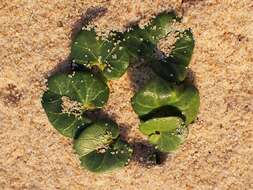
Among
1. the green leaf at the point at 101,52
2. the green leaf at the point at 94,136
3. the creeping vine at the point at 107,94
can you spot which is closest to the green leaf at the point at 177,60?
the creeping vine at the point at 107,94

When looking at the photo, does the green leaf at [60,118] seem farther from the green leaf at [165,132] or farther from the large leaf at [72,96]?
the green leaf at [165,132]

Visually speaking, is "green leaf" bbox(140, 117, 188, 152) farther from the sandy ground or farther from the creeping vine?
the sandy ground

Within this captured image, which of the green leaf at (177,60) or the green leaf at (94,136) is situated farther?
the green leaf at (94,136)

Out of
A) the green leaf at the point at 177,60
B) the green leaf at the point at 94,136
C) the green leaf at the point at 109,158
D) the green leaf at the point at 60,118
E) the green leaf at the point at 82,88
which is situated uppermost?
the green leaf at the point at 177,60

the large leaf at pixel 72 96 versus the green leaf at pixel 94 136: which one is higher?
the large leaf at pixel 72 96

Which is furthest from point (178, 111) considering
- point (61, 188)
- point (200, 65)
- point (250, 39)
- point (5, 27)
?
point (5, 27)

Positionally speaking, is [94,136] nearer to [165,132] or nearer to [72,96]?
[72,96]

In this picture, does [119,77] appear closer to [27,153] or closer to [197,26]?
[197,26]

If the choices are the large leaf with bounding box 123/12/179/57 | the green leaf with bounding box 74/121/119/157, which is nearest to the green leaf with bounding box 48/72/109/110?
the green leaf with bounding box 74/121/119/157
